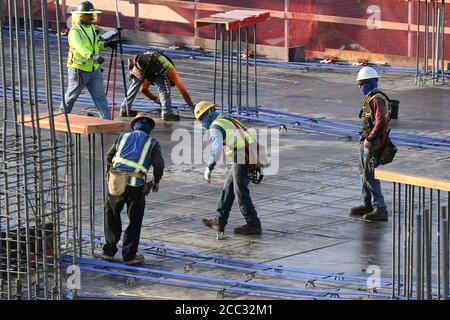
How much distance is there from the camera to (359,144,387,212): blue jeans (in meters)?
19.0

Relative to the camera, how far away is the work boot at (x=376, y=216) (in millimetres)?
18984

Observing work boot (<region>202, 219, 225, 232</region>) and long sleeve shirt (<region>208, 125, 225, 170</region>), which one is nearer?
long sleeve shirt (<region>208, 125, 225, 170</region>)

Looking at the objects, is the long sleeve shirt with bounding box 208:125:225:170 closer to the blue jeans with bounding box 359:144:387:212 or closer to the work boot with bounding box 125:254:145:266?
the work boot with bounding box 125:254:145:266

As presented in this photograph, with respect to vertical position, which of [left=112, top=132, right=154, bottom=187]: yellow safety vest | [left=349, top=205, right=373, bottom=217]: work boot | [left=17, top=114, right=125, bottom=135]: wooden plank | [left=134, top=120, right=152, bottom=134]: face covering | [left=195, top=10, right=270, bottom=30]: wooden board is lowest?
[left=349, top=205, right=373, bottom=217]: work boot

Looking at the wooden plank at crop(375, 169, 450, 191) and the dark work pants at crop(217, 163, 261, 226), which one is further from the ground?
the wooden plank at crop(375, 169, 450, 191)

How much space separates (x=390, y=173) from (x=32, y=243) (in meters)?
4.35

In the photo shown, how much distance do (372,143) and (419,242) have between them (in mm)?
5526

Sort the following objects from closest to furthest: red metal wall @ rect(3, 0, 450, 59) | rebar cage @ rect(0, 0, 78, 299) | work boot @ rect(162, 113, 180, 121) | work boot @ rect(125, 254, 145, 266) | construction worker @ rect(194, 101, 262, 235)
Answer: rebar cage @ rect(0, 0, 78, 299)
work boot @ rect(125, 254, 145, 266)
construction worker @ rect(194, 101, 262, 235)
work boot @ rect(162, 113, 180, 121)
red metal wall @ rect(3, 0, 450, 59)

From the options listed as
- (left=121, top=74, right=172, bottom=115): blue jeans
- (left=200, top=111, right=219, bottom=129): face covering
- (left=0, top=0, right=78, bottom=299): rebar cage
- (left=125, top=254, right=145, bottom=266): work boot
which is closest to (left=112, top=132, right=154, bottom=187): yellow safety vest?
(left=125, top=254, right=145, bottom=266): work boot

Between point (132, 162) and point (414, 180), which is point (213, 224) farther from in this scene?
point (414, 180)

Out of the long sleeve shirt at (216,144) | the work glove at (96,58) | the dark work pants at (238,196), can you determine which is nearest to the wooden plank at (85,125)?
the long sleeve shirt at (216,144)

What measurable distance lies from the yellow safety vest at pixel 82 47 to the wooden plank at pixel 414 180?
10.0 m

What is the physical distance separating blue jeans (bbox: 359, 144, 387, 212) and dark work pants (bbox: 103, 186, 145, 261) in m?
3.51
